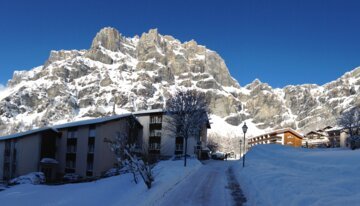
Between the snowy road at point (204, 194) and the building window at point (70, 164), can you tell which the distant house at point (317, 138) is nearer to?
the building window at point (70, 164)

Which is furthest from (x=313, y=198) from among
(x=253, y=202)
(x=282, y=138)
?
(x=282, y=138)

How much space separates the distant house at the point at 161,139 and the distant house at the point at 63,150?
942 cm

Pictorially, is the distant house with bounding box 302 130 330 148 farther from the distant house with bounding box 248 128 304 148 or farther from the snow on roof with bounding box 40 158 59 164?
the snow on roof with bounding box 40 158 59 164

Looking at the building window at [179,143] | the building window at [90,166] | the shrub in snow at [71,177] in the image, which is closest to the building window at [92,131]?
the building window at [90,166]

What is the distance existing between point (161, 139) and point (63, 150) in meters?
19.4

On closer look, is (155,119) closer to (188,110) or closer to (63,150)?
(188,110)

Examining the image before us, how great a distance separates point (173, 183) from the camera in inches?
977

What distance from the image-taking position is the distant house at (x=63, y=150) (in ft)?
198

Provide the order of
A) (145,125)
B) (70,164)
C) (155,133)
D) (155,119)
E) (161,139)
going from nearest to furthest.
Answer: (70,164), (161,139), (155,133), (155,119), (145,125)

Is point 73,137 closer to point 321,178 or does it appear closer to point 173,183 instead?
point 173,183

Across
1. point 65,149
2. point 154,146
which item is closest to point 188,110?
point 154,146

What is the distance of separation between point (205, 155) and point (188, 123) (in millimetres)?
31514

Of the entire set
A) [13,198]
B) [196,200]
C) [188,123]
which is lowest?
[13,198]

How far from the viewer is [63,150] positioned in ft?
214
